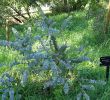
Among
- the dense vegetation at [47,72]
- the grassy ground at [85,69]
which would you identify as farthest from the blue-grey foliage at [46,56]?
the grassy ground at [85,69]

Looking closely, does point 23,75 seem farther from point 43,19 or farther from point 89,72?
point 89,72

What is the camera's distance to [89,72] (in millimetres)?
5199

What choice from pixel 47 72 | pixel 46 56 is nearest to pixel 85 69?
pixel 47 72

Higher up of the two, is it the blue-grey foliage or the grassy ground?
the blue-grey foliage

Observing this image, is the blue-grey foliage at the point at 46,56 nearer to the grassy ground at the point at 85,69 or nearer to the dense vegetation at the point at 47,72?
the dense vegetation at the point at 47,72

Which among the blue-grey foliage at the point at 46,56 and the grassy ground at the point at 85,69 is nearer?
the blue-grey foliage at the point at 46,56

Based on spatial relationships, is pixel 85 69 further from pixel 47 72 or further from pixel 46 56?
pixel 46 56

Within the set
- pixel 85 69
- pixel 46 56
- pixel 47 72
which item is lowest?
pixel 85 69

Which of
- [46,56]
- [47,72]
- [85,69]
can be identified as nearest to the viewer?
[46,56]

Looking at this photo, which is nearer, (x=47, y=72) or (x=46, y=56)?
(x=46, y=56)

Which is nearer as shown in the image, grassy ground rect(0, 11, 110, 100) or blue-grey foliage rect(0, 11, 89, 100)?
blue-grey foliage rect(0, 11, 89, 100)

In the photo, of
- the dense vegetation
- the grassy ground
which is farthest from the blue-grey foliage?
the grassy ground

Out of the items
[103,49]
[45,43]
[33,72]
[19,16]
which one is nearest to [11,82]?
[33,72]

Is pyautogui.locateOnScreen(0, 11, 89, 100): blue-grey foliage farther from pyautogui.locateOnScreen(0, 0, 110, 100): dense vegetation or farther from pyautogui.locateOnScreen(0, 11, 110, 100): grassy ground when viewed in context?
pyautogui.locateOnScreen(0, 11, 110, 100): grassy ground
